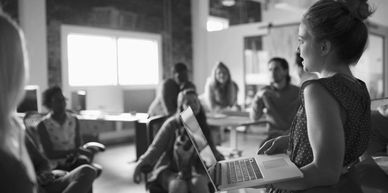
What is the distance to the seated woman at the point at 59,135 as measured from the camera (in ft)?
11.0

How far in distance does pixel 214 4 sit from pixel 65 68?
4128mm

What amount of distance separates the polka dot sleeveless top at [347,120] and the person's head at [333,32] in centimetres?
7

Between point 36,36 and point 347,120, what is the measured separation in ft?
20.1

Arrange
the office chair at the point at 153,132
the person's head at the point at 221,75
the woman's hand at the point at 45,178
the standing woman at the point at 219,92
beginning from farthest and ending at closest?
the person's head at the point at 221,75 → the standing woman at the point at 219,92 → the office chair at the point at 153,132 → the woman's hand at the point at 45,178

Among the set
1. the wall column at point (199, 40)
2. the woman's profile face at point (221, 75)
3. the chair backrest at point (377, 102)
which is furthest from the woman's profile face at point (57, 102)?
the wall column at point (199, 40)

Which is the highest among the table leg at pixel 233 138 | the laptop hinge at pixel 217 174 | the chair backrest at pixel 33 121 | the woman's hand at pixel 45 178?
the laptop hinge at pixel 217 174

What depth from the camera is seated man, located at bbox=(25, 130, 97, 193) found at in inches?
109

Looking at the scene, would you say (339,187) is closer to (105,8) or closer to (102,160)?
(102,160)

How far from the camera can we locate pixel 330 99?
94cm

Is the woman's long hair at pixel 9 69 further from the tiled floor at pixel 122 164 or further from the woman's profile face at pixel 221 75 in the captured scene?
the woman's profile face at pixel 221 75

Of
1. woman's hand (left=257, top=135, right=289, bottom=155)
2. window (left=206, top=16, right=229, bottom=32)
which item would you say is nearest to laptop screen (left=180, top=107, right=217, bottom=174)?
woman's hand (left=257, top=135, right=289, bottom=155)

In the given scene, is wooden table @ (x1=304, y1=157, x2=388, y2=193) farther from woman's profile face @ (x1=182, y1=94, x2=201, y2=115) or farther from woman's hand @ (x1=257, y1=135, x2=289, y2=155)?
woman's profile face @ (x1=182, y1=94, x2=201, y2=115)

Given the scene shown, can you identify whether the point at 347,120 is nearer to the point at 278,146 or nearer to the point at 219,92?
the point at 278,146

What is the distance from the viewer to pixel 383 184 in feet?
4.71
